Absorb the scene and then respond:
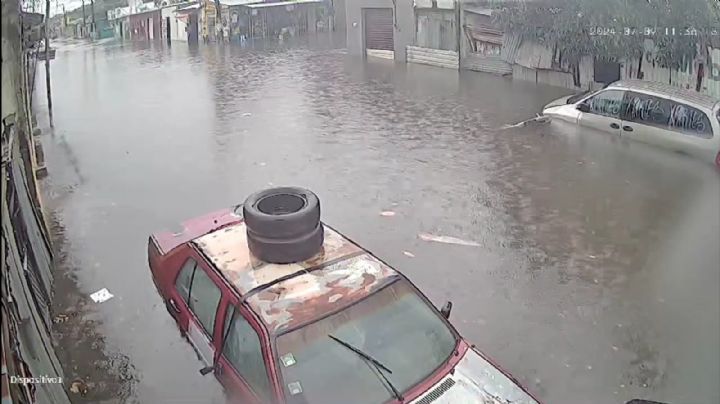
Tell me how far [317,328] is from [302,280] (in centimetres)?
45


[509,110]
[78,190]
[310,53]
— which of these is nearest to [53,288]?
[78,190]

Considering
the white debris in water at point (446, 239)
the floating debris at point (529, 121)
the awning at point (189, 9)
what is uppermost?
the awning at point (189, 9)

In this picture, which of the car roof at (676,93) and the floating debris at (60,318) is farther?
the car roof at (676,93)

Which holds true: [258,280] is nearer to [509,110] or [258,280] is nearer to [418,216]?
[418,216]

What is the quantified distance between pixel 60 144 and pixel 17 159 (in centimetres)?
745

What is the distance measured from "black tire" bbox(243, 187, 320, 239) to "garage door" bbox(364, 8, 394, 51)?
18570 mm

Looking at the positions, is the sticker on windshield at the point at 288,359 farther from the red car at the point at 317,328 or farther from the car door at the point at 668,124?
the car door at the point at 668,124

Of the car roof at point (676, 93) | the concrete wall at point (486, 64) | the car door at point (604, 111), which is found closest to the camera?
the car roof at point (676, 93)

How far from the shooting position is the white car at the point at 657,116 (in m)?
11.0

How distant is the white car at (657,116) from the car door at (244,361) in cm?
882

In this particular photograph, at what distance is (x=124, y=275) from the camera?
829 centimetres

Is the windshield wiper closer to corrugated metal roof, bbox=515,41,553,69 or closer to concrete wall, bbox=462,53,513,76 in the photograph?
corrugated metal roof, bbox=515,41,553,69

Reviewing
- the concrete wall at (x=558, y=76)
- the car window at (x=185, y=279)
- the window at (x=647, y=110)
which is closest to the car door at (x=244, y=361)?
the car window at (x=185, y=279)

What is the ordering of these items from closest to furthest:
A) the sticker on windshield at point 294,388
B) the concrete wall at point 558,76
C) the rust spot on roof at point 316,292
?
the sticker on windshield at point 294,388 → the rust spot on roof at point 316,292 → the concrete wall at point 558,76
